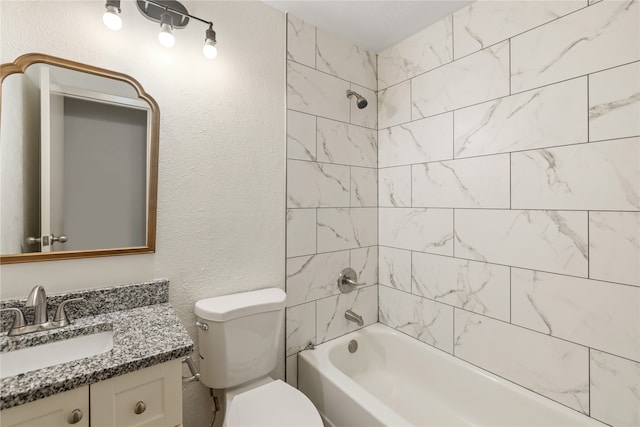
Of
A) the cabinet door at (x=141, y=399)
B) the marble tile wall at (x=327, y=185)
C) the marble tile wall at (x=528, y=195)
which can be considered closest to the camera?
the cabinet door at (x=141, y=399)

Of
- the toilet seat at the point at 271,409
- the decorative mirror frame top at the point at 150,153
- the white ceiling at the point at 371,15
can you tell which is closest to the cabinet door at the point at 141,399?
Answer: the toilet seat at the point at 271,409

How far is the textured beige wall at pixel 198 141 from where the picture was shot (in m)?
1.14

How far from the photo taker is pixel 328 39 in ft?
6.20

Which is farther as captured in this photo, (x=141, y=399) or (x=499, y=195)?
(x=499, y=195)

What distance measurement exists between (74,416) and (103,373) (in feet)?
0.41

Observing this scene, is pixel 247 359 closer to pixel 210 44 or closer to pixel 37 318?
pixel 37 318

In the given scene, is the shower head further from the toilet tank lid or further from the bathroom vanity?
the bathroom vanity

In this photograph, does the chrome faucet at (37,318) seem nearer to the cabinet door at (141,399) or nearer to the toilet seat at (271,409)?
the cabinet door at (141,399)

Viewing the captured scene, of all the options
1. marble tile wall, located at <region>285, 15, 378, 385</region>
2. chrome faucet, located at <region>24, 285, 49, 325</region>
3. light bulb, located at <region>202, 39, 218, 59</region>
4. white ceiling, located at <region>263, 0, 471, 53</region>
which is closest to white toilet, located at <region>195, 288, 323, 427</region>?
marble tile wall, located at <region>285, 15, 378, 385</region>

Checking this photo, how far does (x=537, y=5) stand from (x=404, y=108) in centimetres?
80

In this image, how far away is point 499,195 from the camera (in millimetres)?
1513

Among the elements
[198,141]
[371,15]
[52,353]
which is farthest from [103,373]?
[371,15]

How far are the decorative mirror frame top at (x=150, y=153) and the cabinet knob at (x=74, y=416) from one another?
0.61 meters

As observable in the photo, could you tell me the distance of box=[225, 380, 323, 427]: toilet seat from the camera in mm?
1187
